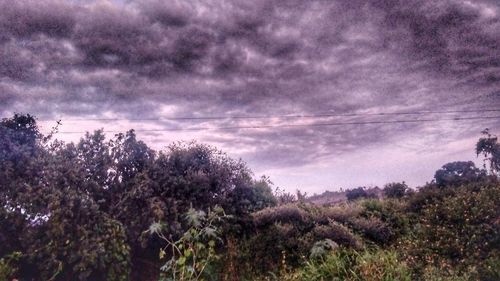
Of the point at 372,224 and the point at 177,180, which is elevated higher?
the point at 177,180

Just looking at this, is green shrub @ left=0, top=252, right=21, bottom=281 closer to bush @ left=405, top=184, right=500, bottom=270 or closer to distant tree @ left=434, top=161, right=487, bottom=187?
bush @ left=405, top=184, right=500, bottom=270

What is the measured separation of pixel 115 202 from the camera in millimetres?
13812

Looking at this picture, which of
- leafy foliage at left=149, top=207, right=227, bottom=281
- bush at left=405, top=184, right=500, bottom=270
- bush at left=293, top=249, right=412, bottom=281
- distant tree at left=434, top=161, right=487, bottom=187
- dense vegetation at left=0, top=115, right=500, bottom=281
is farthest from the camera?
distant tree at left=434, top=161, right=487, bottom=187

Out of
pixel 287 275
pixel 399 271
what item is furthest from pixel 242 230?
pixel 399 271

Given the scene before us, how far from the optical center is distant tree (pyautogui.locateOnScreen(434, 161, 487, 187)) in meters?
19.2

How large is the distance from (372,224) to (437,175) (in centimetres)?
971

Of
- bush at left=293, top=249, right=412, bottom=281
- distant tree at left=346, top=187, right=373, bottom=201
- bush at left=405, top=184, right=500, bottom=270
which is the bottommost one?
bush at left=293, top=249, right=412, bottom=281

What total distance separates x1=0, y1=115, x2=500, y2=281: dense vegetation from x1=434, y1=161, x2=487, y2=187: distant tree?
4050 millimetres

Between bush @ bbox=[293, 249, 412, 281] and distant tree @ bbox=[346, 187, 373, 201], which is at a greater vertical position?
distant tree @ bbox=[346, 187, 373, 201]

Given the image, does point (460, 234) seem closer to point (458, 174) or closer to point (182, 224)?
point (182, 224)

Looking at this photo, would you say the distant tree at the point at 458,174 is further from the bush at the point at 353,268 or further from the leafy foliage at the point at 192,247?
the leafy foliage at the point at 192,247

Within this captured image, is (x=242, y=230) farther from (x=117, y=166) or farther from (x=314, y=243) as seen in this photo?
(x=117, y=166)

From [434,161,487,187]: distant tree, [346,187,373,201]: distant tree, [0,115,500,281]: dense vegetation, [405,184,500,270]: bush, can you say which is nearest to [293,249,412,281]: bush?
[0,115,500,281]: dense vegetation

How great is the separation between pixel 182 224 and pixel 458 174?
14948 mm
